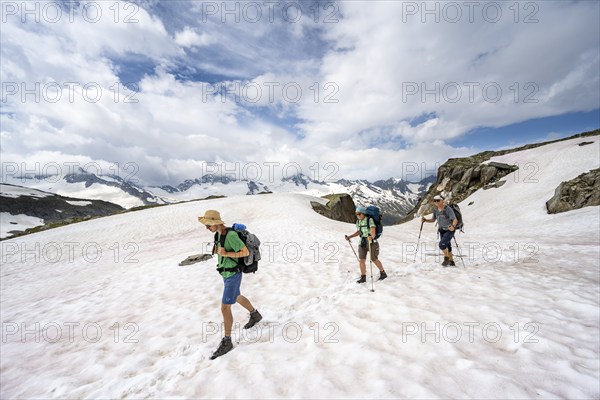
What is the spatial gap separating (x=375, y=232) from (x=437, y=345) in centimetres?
448

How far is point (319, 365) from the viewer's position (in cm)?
489

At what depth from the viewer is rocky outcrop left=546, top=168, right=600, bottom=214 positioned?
24.1 metres

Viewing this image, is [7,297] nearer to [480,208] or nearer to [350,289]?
[350,289]

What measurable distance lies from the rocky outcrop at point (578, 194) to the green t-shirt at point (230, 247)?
32.5 metres

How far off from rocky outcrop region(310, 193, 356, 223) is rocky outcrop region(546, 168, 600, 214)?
2328cm

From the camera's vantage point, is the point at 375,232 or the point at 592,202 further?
the point at 592,202

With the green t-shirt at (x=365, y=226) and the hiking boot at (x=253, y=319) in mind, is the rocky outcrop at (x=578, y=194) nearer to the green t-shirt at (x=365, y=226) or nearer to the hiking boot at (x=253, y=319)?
the green t-shirt at (x=365, y=226)

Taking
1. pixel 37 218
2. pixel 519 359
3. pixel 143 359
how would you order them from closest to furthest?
pixel 519 359 → pixel 143 359 → pixel 37 218

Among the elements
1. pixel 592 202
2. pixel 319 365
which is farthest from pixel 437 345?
pixel 592 202

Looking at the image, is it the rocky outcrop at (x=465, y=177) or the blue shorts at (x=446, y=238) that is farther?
the rocky outcrop at (x=465, y=177)

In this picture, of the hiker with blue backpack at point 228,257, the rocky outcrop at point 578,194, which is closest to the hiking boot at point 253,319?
the hiker with blue backpack at point 228,257

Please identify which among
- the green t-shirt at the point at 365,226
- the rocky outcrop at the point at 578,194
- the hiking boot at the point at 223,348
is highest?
the rocky outcrop at the point at 578,194

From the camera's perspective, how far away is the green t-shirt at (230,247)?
6137 mm

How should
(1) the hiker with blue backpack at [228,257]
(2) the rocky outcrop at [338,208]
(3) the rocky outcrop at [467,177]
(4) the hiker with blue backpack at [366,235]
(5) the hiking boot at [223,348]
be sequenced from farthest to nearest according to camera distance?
(3) the rocky outcrop at [467,177] < (2) the rocky outcrop at [338,208] < (4) the hiker with blue backpack at [366,235] < (1) the hiker with blue backpack at [228,257] < (5) the hiking boot at [223,348]
